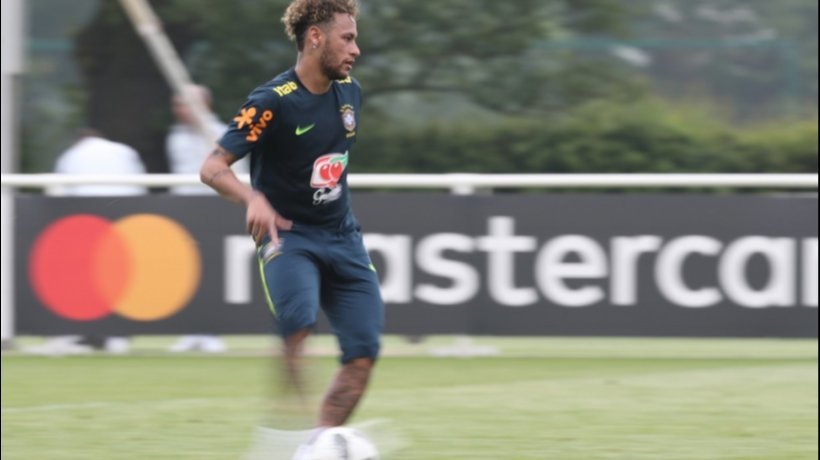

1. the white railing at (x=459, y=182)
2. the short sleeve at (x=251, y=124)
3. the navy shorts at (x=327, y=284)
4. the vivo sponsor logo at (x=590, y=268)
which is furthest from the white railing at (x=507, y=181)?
the short sleeve at (x=251, y=124)

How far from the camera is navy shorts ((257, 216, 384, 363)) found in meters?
7.32


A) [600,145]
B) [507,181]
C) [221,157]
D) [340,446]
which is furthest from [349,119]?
[600,145]

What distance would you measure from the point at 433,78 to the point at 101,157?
560 cm

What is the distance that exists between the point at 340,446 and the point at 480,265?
5680 mm

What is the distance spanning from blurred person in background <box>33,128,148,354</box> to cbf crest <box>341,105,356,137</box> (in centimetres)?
580

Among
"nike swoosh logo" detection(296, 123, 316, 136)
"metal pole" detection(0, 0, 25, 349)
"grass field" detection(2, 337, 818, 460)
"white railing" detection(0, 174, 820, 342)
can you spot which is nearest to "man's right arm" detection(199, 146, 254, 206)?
"nike swoosh logo" detection(296, 123, 316, 136)

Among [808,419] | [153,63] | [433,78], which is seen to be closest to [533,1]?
[433,78]

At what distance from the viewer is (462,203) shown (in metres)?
12.9

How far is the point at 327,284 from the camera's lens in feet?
25.0

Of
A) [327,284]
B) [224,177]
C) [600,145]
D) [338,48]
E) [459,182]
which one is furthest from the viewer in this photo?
[600,145]

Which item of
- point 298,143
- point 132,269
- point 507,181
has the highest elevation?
point 298,143

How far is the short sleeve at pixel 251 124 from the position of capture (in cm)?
722

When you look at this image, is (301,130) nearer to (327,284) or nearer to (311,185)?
(311,185)

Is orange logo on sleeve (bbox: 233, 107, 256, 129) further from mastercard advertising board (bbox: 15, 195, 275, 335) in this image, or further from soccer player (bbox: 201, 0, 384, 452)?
mastercard advertising board (bbox: 15, 195, 275, 335)
